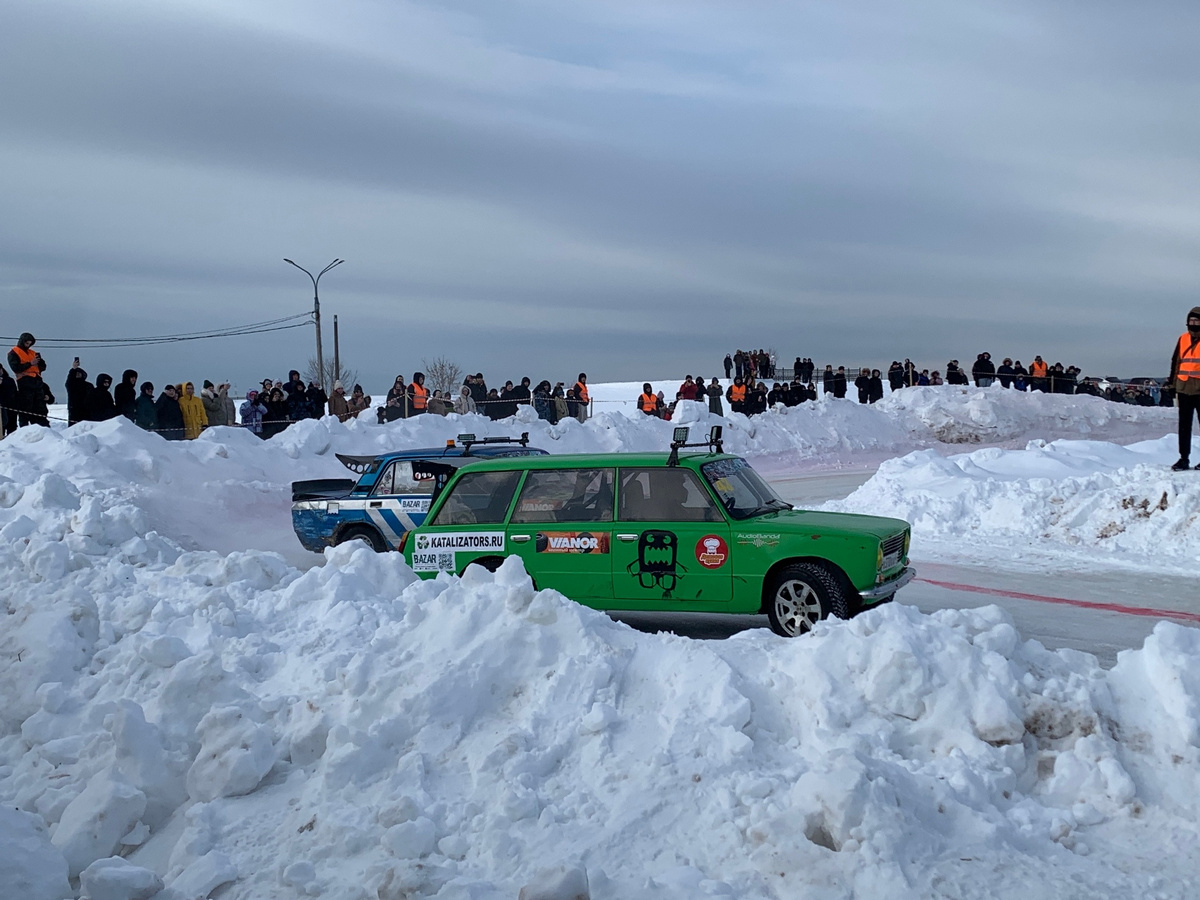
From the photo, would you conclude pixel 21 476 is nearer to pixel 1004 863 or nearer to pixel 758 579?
pixel 758 579

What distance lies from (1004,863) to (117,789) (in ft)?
12.5

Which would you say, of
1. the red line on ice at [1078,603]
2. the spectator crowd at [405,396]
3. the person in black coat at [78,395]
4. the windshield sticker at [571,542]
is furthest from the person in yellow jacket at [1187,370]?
the person in black coat at [78,395]

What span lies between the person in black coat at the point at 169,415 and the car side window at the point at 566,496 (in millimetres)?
12775

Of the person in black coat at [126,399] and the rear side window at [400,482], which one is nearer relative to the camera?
the rear side window at [400,482]

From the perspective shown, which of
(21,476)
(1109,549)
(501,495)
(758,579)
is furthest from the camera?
(21,476)

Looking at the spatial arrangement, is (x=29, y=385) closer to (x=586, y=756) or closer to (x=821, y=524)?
(x=821, y=524)

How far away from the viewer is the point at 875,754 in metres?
4.64

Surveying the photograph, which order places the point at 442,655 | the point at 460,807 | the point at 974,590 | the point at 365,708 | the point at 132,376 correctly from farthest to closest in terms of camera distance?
the point at 132,376
the point at 974,590
the point at 442,655
the point at 365,708
the point at 460,807

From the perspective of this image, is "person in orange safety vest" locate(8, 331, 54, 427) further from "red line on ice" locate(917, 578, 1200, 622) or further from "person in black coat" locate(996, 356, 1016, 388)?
"person in black coat" locate(996, 356, 1016, 388)

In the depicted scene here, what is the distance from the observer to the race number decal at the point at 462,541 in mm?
8562

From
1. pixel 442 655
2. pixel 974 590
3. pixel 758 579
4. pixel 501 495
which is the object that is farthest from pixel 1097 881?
pixel 974 590

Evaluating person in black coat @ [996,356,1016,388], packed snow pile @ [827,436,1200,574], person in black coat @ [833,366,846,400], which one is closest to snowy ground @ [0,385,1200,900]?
packed snow pile @ [827,436,1200,574]

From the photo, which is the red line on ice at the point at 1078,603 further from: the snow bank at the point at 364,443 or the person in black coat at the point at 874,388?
the person in black coat at the point at 874,388

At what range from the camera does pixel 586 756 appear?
15.8ft
